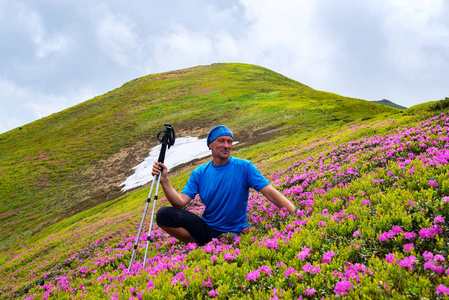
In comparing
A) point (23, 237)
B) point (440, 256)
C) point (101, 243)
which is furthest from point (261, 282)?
point (23, 237)

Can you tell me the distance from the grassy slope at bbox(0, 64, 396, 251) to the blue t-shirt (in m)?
34.4

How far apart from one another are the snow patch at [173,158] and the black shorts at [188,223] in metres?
34.9

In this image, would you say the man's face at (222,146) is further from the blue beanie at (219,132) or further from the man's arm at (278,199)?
the man's arm at (278,199)

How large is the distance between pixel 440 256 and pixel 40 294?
1311cm

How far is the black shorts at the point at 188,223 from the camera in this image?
648 centimetres

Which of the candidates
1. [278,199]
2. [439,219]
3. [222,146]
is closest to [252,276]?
[278,199]

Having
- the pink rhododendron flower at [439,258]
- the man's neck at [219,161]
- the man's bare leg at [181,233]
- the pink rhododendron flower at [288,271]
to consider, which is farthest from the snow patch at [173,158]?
the pink rhododendron flower at [439,258]

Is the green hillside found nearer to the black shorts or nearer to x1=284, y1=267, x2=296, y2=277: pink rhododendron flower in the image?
x1=284, y1=267, x2=296, y2=277: pink rhododendron flower

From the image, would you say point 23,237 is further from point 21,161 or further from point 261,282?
point 21,161

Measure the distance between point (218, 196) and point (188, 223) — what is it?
46.0 inches

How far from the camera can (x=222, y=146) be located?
658cm

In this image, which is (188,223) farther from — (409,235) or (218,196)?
(409,235)

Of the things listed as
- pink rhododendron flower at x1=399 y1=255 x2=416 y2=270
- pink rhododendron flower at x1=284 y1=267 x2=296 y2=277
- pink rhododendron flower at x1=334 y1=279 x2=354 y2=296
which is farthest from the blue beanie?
pink rhododendron flower at x1=399 y1=255 x2=416 y2=270

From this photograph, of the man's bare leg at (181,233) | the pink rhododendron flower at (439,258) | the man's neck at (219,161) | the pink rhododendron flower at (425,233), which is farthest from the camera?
the man's neck at (219,161)
